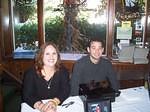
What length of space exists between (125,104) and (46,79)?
0.74 meters

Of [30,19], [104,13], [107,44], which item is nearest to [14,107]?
[30,19]

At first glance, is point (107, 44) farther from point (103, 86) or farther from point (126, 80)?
point (103, 86)

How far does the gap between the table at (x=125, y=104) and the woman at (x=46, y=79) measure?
0.13 m

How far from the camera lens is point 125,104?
1.97 metres

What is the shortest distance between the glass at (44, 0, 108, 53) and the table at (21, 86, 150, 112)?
164cm

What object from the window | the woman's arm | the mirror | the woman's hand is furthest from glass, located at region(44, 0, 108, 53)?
the woman's hand

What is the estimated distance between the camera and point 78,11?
3715mm

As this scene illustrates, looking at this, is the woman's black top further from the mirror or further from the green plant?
the green plant

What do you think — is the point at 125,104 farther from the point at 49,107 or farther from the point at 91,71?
the point at 91,71

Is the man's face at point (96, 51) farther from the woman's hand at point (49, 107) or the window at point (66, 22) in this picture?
the window at point (66, 22)

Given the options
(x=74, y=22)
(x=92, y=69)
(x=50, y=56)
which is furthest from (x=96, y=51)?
(x=74, y=22)

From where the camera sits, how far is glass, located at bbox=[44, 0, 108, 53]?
368 cm

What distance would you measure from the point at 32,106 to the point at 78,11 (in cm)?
211

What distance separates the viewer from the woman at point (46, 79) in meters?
2.13
